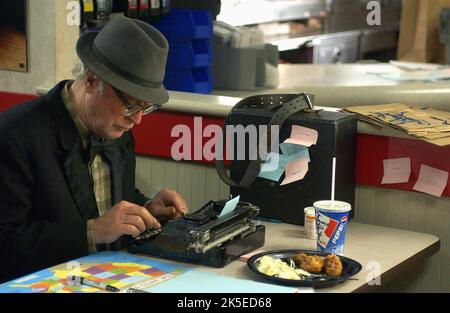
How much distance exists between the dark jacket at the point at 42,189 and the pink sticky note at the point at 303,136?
29.8 inches

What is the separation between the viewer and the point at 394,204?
3.28m

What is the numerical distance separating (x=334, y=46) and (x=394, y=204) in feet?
17.4

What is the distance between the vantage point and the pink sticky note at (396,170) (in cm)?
324

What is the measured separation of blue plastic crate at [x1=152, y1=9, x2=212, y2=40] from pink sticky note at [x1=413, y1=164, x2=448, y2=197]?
5.29 feet

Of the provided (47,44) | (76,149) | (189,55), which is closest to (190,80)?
(189,55)

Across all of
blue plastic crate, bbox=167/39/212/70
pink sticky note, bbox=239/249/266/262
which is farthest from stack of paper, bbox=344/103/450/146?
blue plastic crate, bbox=167/39/212/70

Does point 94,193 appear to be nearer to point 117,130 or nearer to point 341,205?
point 117,130

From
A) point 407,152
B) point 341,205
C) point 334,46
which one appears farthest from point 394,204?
point 334,46

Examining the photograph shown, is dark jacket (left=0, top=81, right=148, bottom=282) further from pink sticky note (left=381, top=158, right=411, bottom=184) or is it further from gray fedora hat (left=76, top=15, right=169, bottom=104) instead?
pink sticky note (left=381, top=158, right=411, bottom=184)

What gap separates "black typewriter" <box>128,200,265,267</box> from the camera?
2.66m

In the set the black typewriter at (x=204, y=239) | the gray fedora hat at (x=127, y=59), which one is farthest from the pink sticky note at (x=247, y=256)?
the gray fedora hat at (x=127, y=59)

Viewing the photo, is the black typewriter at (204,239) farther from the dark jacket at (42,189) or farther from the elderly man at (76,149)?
the dark jacket at (42,189)

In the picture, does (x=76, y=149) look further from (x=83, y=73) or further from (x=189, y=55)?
(x=189, y=55)

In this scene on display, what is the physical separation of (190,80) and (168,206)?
4.82 ft
